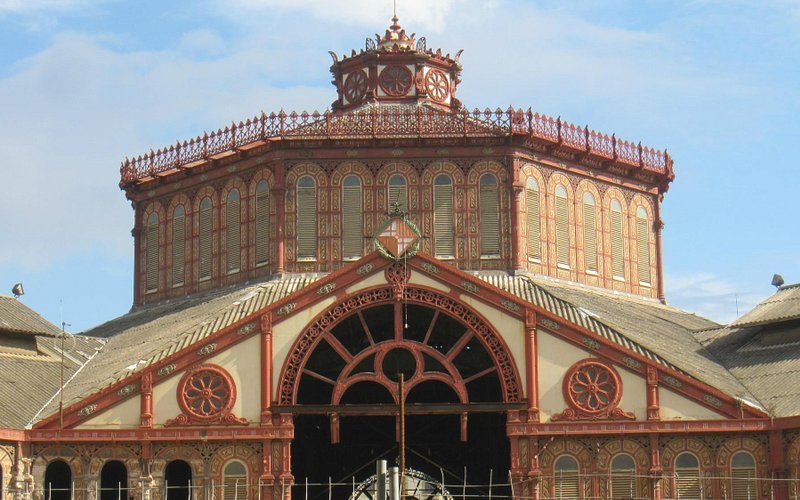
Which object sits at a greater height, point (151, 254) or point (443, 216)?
point (443, 216)

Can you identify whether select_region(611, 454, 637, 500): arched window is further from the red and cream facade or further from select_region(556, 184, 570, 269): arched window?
select_region(556, 184, 570, 269): arched window

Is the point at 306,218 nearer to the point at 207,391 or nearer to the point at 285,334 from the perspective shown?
the point at 285,334

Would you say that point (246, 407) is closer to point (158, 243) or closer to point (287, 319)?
point (287, 319)

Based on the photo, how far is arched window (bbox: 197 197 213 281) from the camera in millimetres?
84750

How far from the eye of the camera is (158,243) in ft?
289

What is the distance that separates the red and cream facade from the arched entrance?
0.14 meters

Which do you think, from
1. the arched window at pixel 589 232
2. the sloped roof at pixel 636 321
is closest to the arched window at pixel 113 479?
the sloped roof at pixel 636 321

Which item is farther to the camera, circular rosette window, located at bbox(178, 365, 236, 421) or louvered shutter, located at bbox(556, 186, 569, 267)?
louvered shutter, located at bbox(556, 186, 569, 267)

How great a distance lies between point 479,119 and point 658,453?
19911 mm

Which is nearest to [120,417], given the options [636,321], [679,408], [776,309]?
[679,408]

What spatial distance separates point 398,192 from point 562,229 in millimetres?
8330

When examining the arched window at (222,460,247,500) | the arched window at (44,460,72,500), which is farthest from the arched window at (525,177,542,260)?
the arched window at (44,460,72,500)

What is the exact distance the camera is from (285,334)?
7162cm

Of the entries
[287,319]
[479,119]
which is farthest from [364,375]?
[479,119]
